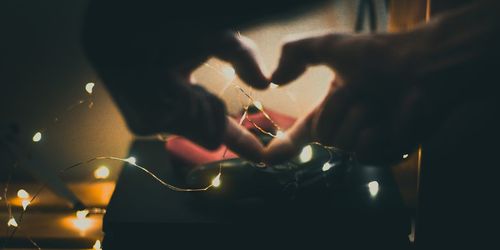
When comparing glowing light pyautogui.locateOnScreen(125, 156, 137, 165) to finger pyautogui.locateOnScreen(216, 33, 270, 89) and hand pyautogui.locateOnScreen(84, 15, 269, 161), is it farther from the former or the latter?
finger pyautogui.locateOnScreen(216, 33, 270, 89)

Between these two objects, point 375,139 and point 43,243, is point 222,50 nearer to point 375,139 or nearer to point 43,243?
point 375,139

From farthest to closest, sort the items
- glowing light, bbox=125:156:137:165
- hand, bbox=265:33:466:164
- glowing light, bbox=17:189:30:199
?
1. glowing light, bbox=17:189:30:199
2. glowing light, bbox=125:156:137:165
3. hand, bbox=265:33:466:164

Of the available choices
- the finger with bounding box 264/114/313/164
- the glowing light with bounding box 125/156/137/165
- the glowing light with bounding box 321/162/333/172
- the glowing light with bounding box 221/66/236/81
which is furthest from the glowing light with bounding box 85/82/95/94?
the glowing light with bounding box 321/162/333/172

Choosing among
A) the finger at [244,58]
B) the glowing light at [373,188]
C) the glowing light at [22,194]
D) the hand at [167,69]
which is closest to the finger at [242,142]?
the hand at [167,69]

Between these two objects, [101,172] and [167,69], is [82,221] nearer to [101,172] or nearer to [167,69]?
[101,172]

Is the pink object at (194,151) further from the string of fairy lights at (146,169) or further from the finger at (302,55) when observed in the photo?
the finger at (302,55)

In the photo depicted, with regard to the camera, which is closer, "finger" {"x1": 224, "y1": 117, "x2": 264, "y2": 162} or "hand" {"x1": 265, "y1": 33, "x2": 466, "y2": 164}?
"hand" {"x1": 265, "y1": 33, "x2": 466, "y2": 164}
